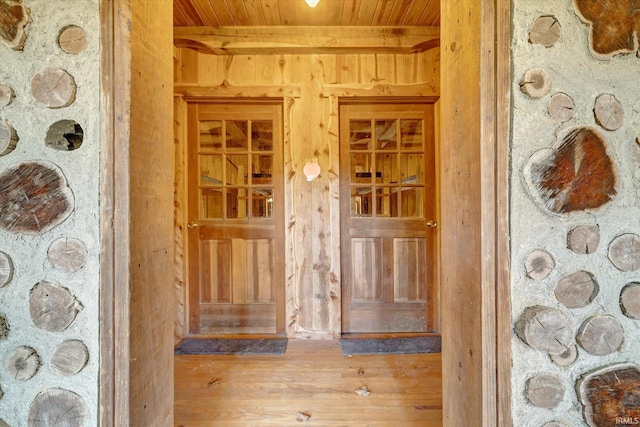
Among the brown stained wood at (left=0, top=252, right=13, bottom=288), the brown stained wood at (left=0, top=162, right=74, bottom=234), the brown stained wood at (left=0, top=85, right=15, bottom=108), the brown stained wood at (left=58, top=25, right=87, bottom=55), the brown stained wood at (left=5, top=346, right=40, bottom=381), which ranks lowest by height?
the brown stained wood at (left=5, top=346, right=40, bottom=381)

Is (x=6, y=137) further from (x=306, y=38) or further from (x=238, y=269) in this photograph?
(x=306, y=38)

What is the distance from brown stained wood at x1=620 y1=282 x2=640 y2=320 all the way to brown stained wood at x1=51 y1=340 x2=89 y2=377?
149 centimetres

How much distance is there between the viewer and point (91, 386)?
86cm

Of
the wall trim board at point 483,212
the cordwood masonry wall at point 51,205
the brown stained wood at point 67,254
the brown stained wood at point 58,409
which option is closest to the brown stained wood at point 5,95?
the cordwood masonry wall at point 51,205

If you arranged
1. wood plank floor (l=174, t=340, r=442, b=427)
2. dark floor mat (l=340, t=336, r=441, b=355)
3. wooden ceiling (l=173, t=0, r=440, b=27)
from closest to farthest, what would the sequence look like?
1. wood plank floor (l=174, t=340, r=442, b=427)
2. wooden ceiling (l=173, t=0, r=440, b=27)
3. dark floor mat (l=340, t=336, r=441, b=355)

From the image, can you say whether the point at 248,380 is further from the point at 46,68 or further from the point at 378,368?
the point at 46,68

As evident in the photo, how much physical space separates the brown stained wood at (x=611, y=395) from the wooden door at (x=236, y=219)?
2.01m

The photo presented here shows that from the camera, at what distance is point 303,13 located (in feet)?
7.39

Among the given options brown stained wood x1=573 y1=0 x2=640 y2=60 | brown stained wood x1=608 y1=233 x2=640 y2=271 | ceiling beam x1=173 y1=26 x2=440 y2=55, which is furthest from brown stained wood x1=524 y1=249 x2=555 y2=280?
ceiling beam x1=173 y1=26 x2=440 y2=55

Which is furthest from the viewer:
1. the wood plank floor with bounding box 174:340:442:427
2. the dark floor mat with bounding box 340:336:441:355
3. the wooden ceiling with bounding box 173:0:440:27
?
the dark floor mat with bounding box 340:336:441:355

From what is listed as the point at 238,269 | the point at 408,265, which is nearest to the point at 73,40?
the point at 238,269

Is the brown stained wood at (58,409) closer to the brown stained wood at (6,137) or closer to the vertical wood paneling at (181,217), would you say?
the brown stained wood at (6,137)

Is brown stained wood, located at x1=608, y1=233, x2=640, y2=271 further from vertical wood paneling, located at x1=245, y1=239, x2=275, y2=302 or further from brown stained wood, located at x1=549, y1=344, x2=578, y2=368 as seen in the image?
vertical wood paneling, located at x1=245, y1=239, x2=275, y2=302

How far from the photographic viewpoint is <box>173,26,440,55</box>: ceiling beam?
2.39m
